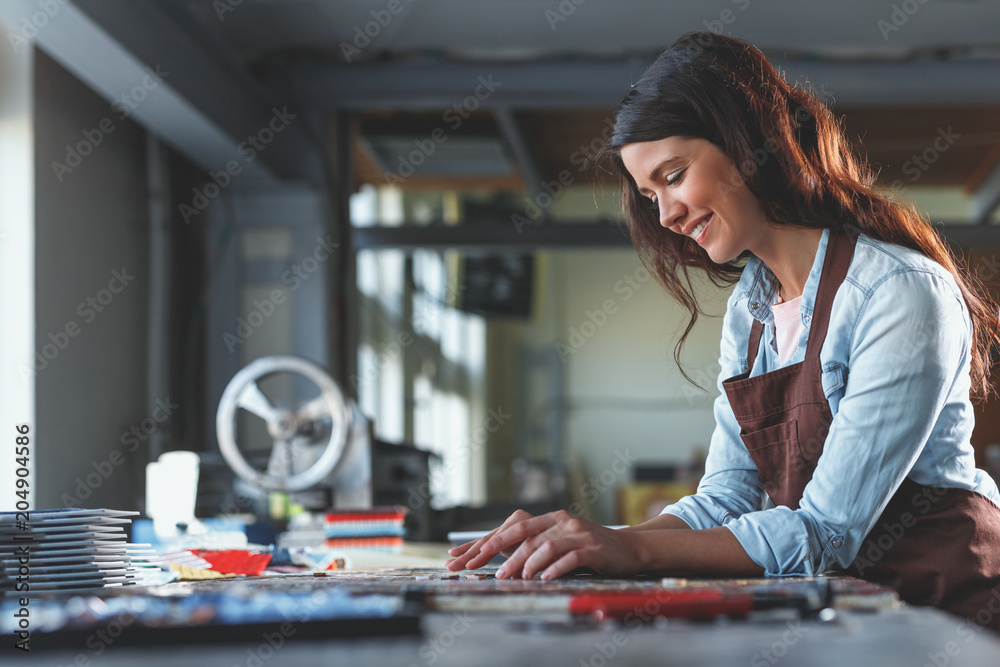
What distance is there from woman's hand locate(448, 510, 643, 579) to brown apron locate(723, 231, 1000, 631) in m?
0.28

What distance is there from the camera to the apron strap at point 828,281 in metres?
1.18

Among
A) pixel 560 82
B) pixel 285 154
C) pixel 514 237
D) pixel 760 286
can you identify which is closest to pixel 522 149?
pixel 514 237

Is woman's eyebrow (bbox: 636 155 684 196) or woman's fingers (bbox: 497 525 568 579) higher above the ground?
woman's eyebrow (bbox: 636 155 684 196)

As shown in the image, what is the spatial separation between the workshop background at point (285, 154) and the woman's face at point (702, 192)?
29 centimetres

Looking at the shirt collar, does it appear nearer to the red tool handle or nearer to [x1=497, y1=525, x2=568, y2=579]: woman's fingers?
[x1=497, y1=525, x2=568, y2=579]: woman's fingers

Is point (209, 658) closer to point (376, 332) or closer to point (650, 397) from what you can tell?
point (376, 332)

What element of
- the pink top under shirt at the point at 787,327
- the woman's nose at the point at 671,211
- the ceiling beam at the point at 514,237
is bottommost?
the pink top under shirt at the point at 787,327

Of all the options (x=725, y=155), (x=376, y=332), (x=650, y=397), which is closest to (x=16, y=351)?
(x=725, y=155)

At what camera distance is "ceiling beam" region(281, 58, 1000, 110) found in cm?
390

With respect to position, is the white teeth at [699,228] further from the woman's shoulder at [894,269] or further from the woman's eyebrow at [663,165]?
the woman's shoulder at [894,269]

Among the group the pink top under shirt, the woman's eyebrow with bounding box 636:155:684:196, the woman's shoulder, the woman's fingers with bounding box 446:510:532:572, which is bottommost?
the woman's fingers with bounding box 446:510:532:572

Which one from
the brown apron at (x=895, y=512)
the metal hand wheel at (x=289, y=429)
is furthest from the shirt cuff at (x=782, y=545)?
the metal hand wheel at (x=289, y=429)

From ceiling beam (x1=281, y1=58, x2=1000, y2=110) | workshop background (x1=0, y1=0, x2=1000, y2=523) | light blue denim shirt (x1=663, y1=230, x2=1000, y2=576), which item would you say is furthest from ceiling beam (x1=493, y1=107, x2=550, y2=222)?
light blue denim shirt (x1=663, y1=230, x2=1000, y2=576)

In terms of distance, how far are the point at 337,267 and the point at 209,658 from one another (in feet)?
12.3
